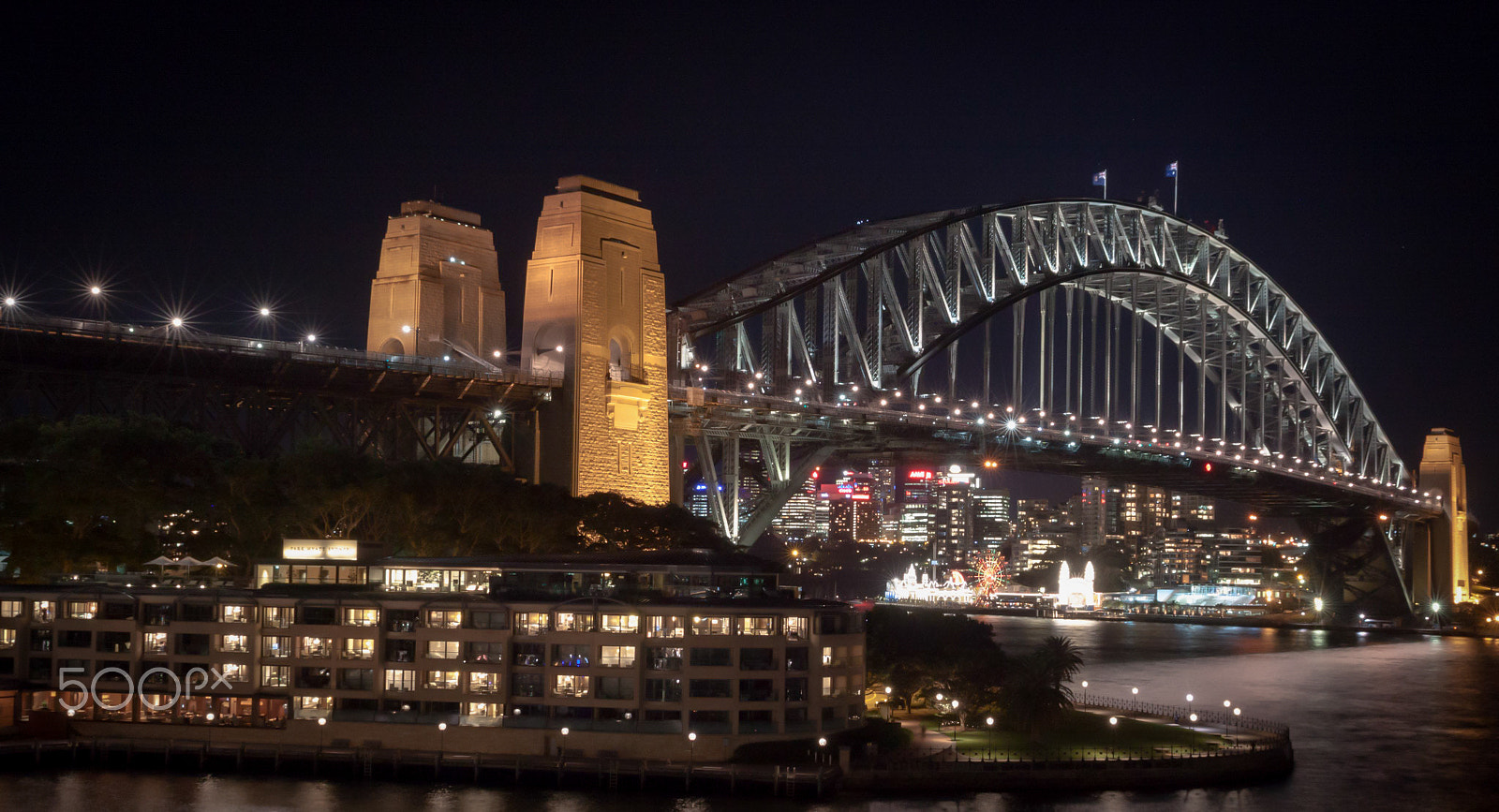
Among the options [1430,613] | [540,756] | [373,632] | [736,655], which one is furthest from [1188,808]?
[1430,613]

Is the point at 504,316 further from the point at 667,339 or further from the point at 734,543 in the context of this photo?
the point at 734,543

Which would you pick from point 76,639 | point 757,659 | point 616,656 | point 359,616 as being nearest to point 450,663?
point 359,616

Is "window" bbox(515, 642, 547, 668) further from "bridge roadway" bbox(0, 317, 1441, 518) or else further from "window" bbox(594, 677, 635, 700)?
"bridge roadway" bbox(0, 317, 1441, 518)

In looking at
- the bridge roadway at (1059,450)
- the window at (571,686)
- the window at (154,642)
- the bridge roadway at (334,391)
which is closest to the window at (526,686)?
the window at (571,686)

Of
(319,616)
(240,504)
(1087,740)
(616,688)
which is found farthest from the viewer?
(240,504)

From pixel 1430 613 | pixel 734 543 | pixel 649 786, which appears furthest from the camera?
pixel 1430 613

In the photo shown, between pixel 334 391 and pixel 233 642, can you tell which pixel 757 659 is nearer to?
pixel 233 642
